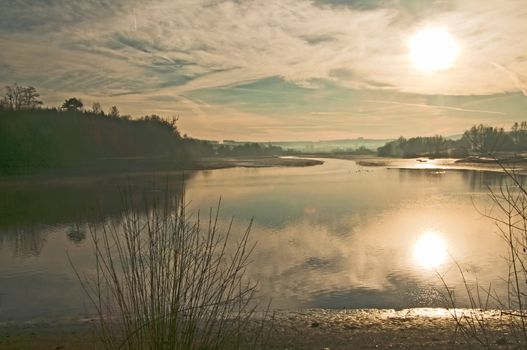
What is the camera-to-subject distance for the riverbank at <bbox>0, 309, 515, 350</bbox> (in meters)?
8.01

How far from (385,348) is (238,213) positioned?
57.4ft

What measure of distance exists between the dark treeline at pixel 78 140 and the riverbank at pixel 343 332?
153 ft

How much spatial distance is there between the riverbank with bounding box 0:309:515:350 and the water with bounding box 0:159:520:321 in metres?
0.68

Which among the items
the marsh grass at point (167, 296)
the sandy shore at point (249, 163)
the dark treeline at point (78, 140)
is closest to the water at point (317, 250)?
the marsh grass at point (167, 296)

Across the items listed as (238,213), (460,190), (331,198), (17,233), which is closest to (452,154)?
(460,190)

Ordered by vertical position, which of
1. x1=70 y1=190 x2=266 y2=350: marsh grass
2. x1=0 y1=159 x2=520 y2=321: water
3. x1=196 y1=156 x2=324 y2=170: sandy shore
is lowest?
x1=0 y1=159 x2=520 y2=321: water

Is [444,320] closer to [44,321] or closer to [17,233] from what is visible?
[44,321]

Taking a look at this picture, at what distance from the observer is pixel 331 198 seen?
32.3 m

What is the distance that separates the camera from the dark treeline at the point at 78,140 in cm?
5906

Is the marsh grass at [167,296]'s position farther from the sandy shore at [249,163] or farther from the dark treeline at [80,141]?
the sandy shore at [249,163]

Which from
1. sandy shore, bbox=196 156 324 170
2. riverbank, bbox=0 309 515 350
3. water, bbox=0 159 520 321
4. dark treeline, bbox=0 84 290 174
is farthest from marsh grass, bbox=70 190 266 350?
sandy shore, bbox=196 156 324 170

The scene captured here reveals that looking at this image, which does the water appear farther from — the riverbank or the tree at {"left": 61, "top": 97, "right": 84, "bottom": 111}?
the tree at {"left": 61, "top": 97, "right": 84, "bottom": 111}

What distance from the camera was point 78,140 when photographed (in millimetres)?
74438

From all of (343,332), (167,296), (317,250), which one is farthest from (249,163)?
(167,296)
